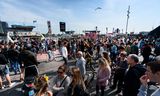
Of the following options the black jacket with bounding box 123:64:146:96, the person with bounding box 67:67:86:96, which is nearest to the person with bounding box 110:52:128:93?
the black jacket with bounding box 123:64:146:96

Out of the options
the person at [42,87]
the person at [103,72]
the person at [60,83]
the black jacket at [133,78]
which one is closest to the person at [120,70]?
the person at [103,72]

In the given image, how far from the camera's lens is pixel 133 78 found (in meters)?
6.46

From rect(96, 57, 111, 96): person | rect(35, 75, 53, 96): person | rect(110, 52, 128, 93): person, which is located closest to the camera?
rect(35, 75, 53, 96): person

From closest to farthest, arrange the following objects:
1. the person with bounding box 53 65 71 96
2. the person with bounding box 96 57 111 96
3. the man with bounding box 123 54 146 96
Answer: the man with bounding box 123 54 146 96, the person with bounding box 53 65 71 96, the person with bounding box 96 57 111 96

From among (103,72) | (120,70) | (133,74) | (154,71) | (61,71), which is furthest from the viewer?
(120,70)

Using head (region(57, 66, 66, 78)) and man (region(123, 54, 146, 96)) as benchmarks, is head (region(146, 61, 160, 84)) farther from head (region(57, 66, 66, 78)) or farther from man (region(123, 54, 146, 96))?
head (region(57, 66, 66, 78))

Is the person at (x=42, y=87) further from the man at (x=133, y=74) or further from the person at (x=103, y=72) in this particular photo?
the person at (x=103, y=72)

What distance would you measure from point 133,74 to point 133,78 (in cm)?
11

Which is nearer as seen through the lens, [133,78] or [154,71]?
[154,71]

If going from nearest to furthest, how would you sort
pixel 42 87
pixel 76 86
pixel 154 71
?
pixel 154 71 < pixel 42 87 < pixel 76 86

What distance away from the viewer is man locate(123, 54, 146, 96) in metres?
6.39

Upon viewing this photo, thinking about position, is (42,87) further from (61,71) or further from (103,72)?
(103,72)

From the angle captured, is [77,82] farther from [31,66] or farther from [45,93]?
[31,66]

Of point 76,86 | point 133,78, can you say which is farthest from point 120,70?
point 76,86
